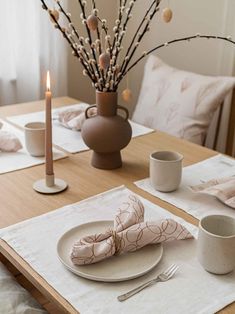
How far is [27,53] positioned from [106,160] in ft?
4.28

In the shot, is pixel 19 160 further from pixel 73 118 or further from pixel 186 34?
pixel 186 34

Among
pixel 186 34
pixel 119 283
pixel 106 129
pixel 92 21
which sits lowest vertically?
pixel 119 283

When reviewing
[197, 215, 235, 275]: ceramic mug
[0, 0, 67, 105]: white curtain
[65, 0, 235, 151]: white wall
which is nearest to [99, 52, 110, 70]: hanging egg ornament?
[197, 215, 235, 275]: ceramic mug

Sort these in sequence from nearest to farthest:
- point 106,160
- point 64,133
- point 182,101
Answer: point 106,160, point 64,133, point 182,101

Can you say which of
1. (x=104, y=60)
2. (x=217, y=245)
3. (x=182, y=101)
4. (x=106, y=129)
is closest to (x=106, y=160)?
(x=106, y=129)

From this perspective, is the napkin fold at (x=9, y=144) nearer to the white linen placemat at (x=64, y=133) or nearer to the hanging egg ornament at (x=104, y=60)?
the white linen placemat at (x=64, y=133)

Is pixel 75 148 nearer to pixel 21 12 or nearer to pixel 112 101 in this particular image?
pixel 112 101

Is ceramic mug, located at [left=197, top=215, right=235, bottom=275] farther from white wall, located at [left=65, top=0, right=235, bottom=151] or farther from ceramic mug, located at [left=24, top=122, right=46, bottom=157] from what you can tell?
white wall, located at [left=65, top=0, right=235, bottom=151]

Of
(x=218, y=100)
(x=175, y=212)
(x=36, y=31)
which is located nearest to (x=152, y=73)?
(x=218, y=100)

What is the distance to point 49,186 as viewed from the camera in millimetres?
1237

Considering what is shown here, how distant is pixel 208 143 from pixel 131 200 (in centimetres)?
135

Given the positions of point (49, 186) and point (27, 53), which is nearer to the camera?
point (49, 186)

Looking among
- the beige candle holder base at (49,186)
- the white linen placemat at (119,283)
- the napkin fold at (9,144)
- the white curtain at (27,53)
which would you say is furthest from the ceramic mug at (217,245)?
the white curtain at (27,53)

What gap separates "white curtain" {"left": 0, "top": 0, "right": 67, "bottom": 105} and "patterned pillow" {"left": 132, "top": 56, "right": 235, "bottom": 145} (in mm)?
664
